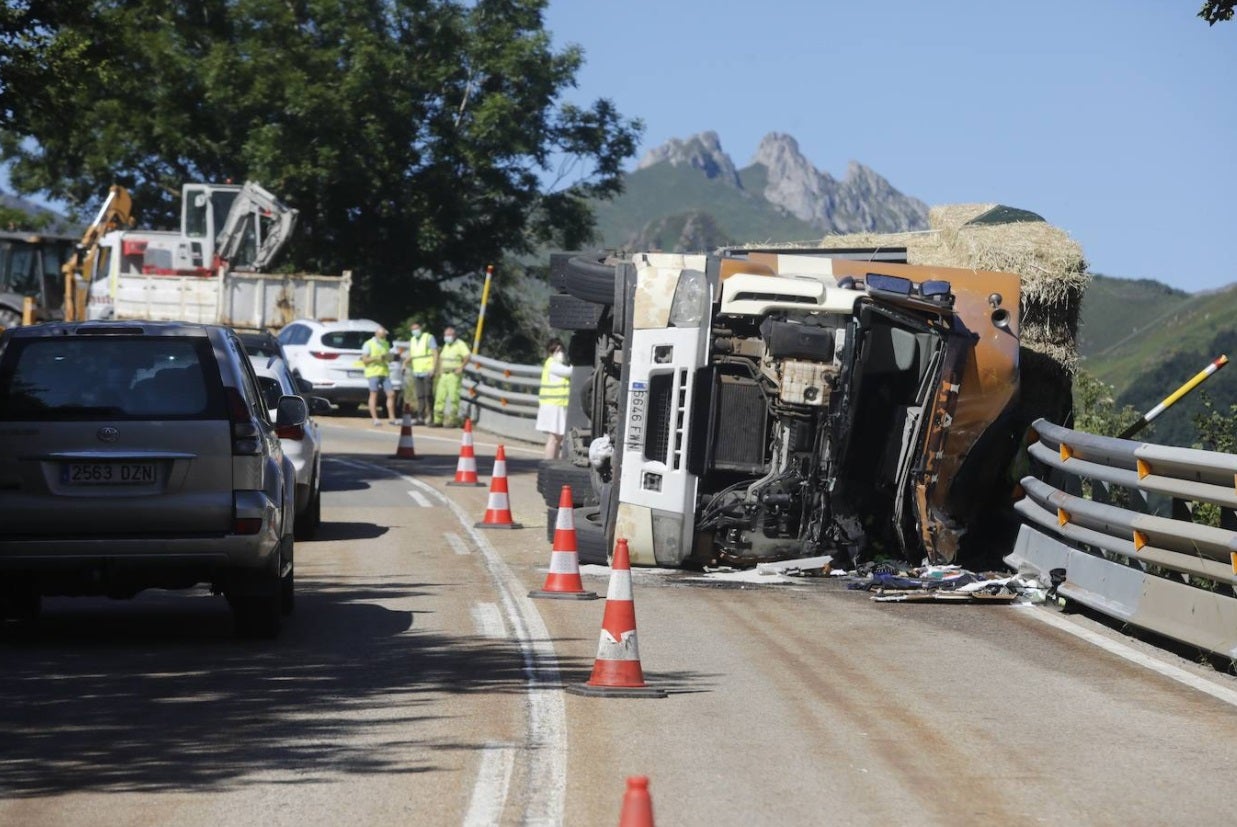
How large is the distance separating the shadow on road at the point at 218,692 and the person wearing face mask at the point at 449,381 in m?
21.2

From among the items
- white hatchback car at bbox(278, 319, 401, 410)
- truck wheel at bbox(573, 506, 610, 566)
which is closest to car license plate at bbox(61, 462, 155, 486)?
truck wheel at bbox(573, 506, 610, 566)

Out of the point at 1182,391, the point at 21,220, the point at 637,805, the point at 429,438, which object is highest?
the point at 21,220

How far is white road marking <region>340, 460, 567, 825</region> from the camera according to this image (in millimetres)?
6645

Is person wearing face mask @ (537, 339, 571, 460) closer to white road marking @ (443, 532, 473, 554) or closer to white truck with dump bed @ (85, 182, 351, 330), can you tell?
white road marking @ (443, 532, 473, 554)

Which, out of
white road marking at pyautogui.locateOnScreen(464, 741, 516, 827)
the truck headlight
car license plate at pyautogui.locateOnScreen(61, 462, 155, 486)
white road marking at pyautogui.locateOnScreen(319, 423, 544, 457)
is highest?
the truck headlight

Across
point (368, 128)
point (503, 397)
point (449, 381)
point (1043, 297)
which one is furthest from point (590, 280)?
point (368, 128)

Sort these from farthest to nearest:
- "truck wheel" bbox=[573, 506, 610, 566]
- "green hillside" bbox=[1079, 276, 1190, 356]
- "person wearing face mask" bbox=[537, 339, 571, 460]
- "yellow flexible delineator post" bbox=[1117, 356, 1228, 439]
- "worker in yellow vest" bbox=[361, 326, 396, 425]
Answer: "green hillside" bbox=[1079, 276, 1190, 356] < "worker in yellow vest" bbox=[361, 326, 396, 425] < "person wearing face mask" bbox=[537, 339, 571, 460] < "yellow flexible delineator post" bbox=[1117, 356, 1228, 439] < "truck wheel" bbox=[573, 506, 610, 566]

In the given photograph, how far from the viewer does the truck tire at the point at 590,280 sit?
14.9m

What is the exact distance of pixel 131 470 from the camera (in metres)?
9.88

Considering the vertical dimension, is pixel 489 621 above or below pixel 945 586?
below

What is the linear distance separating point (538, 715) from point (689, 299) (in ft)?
19.7

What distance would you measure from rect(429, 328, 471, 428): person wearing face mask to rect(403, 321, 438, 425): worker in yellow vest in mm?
230

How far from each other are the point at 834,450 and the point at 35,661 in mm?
6122

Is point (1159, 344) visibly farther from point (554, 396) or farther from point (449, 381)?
point (554, 396)
